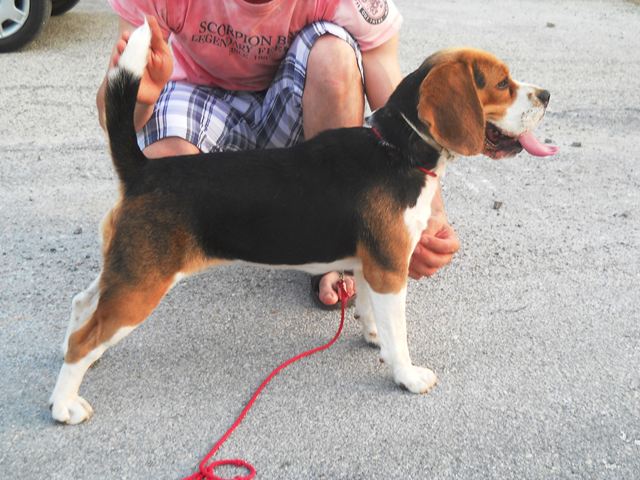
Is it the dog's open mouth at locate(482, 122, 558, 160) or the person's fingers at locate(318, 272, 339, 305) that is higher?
the dog's open mouth at locate(482, 122, 558, 160)

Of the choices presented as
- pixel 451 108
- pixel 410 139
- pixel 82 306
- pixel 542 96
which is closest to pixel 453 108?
pixel 451 108

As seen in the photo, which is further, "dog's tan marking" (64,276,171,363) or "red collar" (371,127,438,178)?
"red collar" (371,127,438,178)

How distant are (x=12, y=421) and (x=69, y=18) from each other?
22.0 feet

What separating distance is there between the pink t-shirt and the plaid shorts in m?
0.06

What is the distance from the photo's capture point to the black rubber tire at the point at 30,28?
23.6 feet

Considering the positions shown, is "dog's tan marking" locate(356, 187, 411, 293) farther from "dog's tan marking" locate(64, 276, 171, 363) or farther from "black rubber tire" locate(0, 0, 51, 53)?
"black rubber tire" locate(0, 0, 51, 53)

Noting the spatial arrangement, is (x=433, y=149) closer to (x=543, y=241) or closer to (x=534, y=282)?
(x=534, y=282)

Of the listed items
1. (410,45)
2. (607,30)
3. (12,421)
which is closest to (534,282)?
(12,421)

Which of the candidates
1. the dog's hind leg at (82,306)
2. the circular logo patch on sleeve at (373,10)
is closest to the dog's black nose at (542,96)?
the circular logo patch on sleeve at (373,10)

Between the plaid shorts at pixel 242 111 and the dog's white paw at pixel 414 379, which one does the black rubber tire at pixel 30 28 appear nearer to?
the plaid shorts at pixel 242 111

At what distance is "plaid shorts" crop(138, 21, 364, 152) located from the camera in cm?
385

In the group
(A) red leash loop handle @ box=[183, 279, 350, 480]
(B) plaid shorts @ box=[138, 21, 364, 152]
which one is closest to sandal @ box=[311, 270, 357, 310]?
(A) red leash loop handle @ box=[183, 279, 350, 480]

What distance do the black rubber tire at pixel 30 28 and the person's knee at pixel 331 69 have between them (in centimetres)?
450

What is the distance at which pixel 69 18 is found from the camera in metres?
8.66
